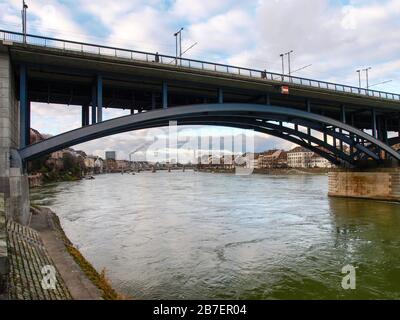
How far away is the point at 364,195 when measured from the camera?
32.2 m

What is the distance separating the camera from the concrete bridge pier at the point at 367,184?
29812 millimetres

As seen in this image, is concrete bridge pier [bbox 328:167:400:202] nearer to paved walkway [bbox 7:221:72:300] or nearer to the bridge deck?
the bridge deck

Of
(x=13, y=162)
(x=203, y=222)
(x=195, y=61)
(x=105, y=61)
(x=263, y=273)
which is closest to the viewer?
(x=263, y=273)

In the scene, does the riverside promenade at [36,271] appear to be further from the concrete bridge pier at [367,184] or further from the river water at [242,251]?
the concrete bridge pier at [367,184]

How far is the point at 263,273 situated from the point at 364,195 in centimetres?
2515

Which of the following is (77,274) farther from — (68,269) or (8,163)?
(8,163)

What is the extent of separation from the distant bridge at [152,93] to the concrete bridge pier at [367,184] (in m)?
1.86

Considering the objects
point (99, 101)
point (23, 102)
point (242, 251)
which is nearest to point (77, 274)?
point (242, 251)

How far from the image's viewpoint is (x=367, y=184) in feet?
104

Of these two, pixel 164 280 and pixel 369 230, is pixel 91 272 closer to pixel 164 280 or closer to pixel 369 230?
pixel 164 280

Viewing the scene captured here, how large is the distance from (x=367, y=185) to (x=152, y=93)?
22819mm

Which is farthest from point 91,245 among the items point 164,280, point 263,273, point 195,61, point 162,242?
point 195,61

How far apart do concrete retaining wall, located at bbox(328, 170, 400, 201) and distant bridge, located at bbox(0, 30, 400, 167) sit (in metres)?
2.04

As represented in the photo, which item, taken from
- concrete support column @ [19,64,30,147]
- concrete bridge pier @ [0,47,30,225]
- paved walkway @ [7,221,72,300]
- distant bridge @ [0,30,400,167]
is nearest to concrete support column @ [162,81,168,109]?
distant bridge @ [0,30,400,167]
